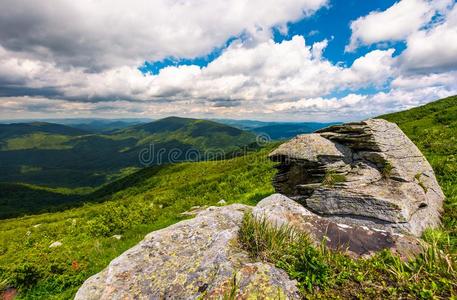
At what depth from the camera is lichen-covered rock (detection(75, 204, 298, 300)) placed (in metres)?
5.51

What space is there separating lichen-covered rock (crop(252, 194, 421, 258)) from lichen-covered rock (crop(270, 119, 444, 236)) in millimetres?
1743

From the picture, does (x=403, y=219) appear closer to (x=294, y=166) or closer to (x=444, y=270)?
(x=444, y=270)

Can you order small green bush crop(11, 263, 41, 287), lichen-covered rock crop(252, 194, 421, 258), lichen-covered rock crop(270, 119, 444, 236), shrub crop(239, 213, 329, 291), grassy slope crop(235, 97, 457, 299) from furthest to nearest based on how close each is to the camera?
small green bush crop(11, 263, 41, 287) < lichen-covered rock crop(270, 119, 444, 236) < lichen-covered rock crop(252, 194, 421, 258) < shrub crop(239, 213, 329, 291) < grassy slope crop(235, 97, 457, 299)

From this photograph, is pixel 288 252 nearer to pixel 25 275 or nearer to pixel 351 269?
pixel 351 269

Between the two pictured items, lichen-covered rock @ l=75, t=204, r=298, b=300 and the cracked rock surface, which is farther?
the cracked rock surface

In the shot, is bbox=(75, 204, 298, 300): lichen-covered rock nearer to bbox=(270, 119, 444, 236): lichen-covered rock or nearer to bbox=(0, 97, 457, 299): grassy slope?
bbox=(0, 97, 457, 299): grassy slope

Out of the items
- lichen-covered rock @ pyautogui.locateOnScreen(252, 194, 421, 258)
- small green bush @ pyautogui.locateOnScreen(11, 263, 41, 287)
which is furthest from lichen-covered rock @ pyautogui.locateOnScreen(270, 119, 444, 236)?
small green bush @ pyautogui.locateOnScreen(11, 263, 41, 287)

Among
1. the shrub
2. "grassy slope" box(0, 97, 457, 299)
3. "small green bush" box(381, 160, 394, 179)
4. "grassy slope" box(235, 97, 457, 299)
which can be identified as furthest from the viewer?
"small green bush" box(381, 160, 394, 179)

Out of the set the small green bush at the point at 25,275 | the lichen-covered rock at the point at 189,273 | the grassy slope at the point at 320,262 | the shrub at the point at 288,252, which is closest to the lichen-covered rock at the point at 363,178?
the grassy slope at the point at 320,262

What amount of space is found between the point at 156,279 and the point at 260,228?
3.28 meters

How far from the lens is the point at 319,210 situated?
456 inches

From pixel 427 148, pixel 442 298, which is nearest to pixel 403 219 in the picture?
pixel 442 298

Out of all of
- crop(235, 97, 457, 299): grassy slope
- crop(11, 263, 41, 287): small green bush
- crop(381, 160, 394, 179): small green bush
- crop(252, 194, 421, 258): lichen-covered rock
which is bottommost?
crop(11, 263, 41, 287): small green bush

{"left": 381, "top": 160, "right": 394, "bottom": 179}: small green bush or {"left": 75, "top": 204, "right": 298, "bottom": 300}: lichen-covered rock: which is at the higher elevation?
{"left": 381, "top": 160, "right": 394, "bottom": 179}: small green bush
